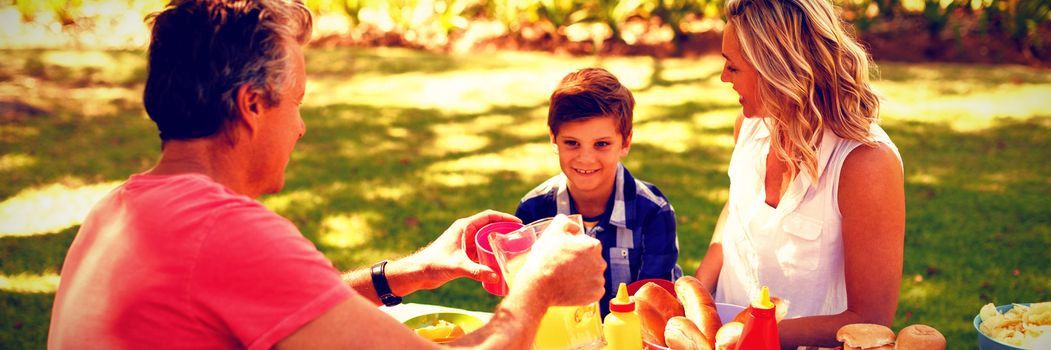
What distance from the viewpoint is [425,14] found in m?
12.0

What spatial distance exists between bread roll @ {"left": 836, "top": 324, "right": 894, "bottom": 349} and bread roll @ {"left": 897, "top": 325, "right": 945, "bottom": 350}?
0.14 feet

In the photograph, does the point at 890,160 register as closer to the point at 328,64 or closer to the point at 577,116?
the point at 577,116

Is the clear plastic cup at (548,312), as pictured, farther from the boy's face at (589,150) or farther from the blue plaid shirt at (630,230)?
the blue plaid shirt at (630,230)

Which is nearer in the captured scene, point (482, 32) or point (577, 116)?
point (577, 116)

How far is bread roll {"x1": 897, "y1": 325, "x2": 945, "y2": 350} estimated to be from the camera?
6.21ft

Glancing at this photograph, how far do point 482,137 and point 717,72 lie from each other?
3213mm

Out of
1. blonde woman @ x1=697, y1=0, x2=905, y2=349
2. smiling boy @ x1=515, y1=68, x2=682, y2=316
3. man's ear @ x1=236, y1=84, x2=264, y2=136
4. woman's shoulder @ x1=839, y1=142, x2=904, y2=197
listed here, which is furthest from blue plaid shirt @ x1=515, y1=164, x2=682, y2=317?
man's ear @ x1=236, y1=84, x2=264, y2=136

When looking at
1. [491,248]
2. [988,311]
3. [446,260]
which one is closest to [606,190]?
[446,260]

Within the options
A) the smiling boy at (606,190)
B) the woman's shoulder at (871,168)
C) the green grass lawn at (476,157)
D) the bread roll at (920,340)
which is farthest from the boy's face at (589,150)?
the green grass lawn at (476,157)

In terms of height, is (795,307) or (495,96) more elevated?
(795,307)

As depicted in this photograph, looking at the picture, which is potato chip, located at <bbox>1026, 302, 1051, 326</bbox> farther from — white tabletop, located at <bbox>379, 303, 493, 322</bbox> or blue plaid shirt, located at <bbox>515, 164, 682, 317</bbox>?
blue plaid shirt, located at <bbox>515, 164, 682, 317</bbox>

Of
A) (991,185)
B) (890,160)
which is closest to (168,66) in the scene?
(890,160)

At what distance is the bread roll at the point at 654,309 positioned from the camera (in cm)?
217

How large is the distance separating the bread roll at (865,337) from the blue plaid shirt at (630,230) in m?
1.38
